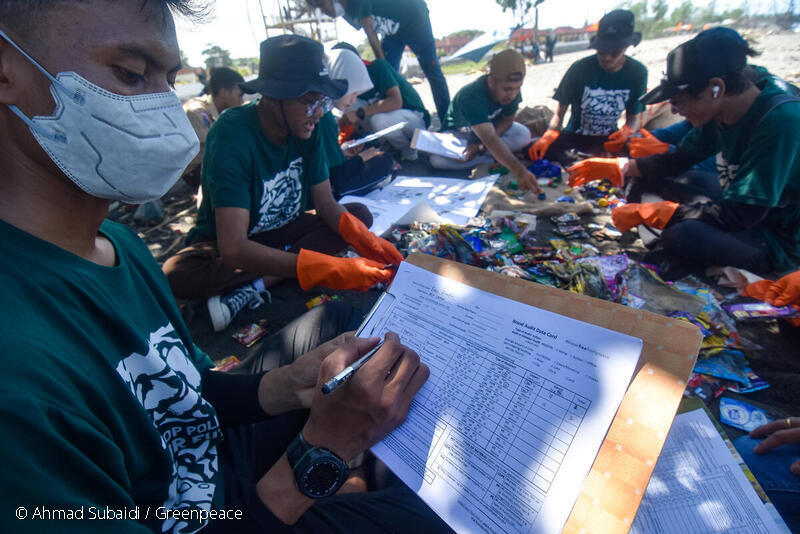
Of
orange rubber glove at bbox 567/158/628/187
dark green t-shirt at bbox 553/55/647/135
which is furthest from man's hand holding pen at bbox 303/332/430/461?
dark green t-shirt at bbox 553/55/647/135

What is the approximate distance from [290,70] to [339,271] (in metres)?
1.14

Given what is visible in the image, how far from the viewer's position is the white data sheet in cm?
91

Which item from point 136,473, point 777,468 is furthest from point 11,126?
point 777,468

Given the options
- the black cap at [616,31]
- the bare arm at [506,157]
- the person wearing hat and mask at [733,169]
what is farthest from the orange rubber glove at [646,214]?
the black cap at [616,31]

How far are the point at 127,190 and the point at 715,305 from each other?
2.73 metres

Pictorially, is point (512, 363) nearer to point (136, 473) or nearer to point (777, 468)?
point (136, 473)

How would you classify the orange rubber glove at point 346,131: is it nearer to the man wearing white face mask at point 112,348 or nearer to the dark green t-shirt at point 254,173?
the dark green t-shirt at point 254,173

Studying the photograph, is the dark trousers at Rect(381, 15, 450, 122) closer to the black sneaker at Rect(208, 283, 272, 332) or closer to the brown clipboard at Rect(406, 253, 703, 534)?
the black sneaker at Rect(208, 283, 272, 332)

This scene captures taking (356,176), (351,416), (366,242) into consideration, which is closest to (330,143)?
(356,176)

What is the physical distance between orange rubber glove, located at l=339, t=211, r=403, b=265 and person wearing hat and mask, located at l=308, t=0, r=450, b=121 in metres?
3.23

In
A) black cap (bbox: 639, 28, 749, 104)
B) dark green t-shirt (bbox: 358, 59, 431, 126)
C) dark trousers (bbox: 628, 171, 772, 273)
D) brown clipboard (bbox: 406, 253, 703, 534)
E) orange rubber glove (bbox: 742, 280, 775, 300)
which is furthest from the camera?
dark green t-shirt (bbox: 358, 59, 431, 126)

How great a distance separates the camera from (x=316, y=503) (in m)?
0.94

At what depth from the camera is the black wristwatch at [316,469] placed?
82 centimetres

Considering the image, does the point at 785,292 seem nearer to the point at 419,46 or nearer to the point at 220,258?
the point at 220,258
